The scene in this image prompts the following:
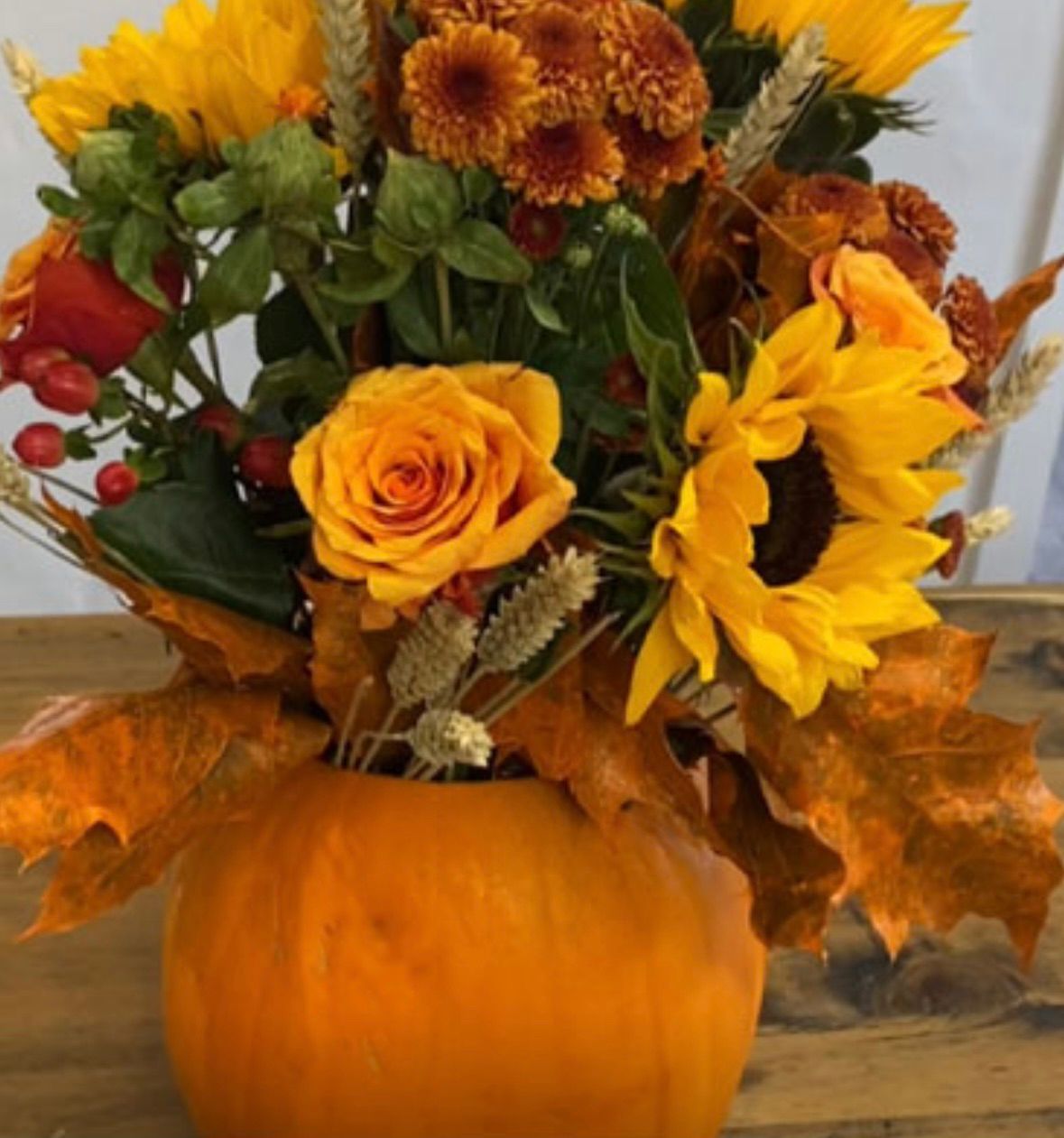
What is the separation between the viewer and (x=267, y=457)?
0.61 m

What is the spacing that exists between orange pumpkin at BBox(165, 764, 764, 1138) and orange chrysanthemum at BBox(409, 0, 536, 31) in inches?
10.0

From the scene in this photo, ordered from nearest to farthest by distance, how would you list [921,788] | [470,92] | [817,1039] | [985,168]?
1. [470,92]
2. [921,788]
3. [817,1039]
4. [985,168]

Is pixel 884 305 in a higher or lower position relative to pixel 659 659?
higher

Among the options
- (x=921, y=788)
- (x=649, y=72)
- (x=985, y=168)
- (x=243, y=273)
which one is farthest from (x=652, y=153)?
(x=985, y=168)

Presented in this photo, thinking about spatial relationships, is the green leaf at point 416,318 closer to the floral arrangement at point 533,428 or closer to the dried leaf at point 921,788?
the floral arrangement at point 533,428

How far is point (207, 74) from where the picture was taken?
60 cm

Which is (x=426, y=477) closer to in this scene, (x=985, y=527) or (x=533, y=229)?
(x=533, y=229)

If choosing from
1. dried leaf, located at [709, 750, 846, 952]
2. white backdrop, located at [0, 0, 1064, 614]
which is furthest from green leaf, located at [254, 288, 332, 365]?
white backdrop, located at [0, 0, 1064, 614]

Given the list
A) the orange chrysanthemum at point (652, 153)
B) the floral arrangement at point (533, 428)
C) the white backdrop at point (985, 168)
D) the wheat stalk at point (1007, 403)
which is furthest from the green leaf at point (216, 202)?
the white backdrop at point (985, 168)

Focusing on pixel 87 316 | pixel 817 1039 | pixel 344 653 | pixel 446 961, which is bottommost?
pixel 817 1039

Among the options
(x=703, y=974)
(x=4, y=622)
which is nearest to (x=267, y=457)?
(x=703, y=974)

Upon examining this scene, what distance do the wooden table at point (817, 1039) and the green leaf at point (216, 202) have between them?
40cm

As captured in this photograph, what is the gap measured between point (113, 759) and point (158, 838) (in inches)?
1.3

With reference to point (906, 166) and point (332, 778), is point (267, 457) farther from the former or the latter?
point (906, 166)
